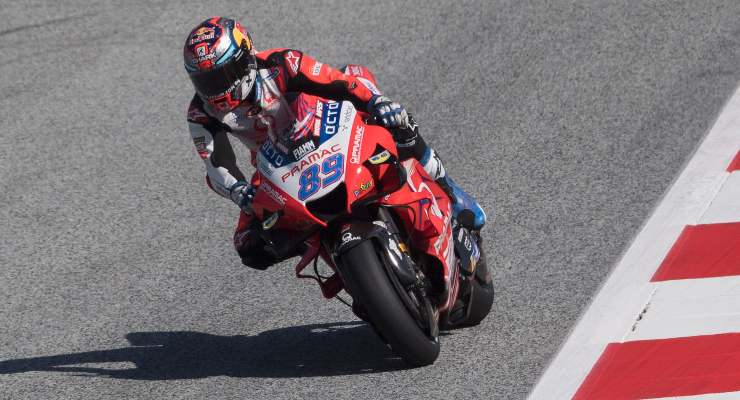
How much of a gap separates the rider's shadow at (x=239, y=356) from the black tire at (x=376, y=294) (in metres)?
0.48

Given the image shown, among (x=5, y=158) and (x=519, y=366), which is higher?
(x=519, y=366)

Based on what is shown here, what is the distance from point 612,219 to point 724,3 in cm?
Answer: 373

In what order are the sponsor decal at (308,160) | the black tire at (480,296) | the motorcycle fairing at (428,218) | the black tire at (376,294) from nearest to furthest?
1. the black tire at (376,294)
2. the sponsor decal at (308,160)
3. the motorcycle fairing at (428,218)
4. the black tire at (480,296)

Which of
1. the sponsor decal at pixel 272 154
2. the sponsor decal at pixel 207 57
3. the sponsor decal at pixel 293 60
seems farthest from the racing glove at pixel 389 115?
the sponsor decal at pixel 207 57

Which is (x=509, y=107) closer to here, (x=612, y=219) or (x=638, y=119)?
(x=638, y=119)

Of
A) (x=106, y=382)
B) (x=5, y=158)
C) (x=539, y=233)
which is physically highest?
(x=539, y=233)

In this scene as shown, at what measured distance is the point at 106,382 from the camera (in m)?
6.06

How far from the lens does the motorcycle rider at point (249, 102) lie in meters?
5.42

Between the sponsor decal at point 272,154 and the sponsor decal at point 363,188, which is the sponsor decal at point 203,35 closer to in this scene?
the sponsor decal at point 272,154

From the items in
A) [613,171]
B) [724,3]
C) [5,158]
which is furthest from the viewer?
[724,3]

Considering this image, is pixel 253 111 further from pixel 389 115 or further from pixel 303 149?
pixel 389 115

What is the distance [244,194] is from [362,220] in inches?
23.7

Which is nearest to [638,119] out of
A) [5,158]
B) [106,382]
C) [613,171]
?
[613,171]

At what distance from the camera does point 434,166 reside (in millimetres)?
6047
